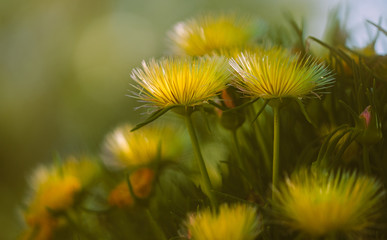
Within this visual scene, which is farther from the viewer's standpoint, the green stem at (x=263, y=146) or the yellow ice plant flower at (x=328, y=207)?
the green stem at (x=263, y=146)

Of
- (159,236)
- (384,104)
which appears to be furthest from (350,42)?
(159,236)

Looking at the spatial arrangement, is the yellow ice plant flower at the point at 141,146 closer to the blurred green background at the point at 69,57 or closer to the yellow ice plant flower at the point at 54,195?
the yellow ice plant flower at the point at 54,195

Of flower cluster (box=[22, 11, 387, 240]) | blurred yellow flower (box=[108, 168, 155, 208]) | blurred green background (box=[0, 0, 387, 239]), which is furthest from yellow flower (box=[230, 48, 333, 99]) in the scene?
blurred green background (box=[0, 0, 387, 239])

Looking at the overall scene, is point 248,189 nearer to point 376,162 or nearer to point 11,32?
point 376,162

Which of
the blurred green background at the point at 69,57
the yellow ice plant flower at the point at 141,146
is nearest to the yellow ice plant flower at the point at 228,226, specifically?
the yellow ice plant flower at the point at 141,146

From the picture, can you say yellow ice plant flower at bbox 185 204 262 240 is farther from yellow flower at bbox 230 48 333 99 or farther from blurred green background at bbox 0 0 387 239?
blurred green background at bbox 0 0 387 239
